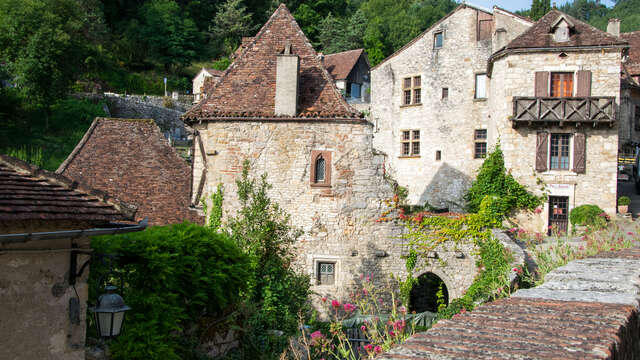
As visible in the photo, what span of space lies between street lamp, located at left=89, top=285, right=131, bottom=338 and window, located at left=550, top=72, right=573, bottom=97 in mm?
21495

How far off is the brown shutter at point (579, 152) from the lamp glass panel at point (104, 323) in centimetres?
2126

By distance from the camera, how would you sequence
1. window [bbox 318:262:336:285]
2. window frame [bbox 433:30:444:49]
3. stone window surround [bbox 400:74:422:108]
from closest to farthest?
window [bbox 318:262:336:285], window frame [bbox 433:30:444:49], stone window surround [bbox 400:74:422:108]

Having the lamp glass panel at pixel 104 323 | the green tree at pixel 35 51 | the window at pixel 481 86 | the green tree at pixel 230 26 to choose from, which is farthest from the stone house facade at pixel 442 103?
the green tree at pixel 230 26

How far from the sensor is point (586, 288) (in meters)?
3.87

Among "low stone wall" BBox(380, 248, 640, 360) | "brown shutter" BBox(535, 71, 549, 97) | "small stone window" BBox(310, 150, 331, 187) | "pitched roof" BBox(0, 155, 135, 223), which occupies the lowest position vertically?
"low stone wall" BBox(380, 248, 640, 360)

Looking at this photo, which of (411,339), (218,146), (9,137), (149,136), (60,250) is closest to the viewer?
(411,339)

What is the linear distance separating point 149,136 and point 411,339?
67.7 ft

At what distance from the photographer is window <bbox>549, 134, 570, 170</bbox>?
909 inches

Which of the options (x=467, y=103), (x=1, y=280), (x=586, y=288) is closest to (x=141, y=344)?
(x=1, y=280)

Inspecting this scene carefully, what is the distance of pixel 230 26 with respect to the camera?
67000mm

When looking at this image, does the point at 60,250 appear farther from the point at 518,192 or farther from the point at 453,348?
the point at 518,192

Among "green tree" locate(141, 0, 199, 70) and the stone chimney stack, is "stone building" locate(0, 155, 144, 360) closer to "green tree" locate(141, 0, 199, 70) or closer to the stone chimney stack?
the stone chimney stack

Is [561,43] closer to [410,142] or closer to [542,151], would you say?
[542,151]

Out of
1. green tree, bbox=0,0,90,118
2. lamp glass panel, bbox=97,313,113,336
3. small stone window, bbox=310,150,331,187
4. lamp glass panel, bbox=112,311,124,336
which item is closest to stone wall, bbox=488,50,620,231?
small stone window, bbox=310,150,331,187
